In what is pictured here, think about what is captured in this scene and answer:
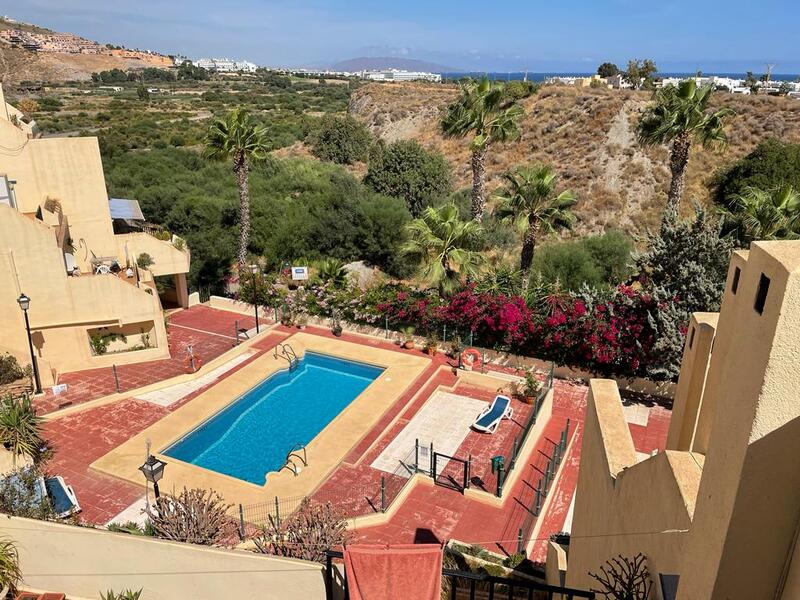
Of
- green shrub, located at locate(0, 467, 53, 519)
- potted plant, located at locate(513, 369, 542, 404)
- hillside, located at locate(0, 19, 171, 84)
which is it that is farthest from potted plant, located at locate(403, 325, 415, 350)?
hillside, located at locate(0, 19, 171, 84)

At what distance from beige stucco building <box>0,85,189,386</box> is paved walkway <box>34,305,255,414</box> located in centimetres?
47

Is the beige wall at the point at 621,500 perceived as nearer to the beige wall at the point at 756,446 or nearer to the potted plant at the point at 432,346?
the beige wall at the point at 756,446

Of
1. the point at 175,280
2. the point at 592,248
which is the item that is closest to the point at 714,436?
the point at 175,280

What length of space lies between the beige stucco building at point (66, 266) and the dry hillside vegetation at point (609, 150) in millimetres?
26785

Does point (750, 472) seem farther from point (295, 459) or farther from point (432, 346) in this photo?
point (432, 346)

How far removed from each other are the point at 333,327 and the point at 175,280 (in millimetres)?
7075

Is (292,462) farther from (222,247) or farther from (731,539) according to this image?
(222,247)

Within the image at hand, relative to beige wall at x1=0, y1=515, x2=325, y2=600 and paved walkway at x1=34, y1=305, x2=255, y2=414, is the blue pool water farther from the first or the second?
beige wall at x1=0, y1=515, x2=325, y2=600

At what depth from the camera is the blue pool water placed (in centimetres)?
1468

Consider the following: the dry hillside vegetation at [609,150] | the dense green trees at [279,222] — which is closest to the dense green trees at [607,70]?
the dry hillside vegetation at [609,150]

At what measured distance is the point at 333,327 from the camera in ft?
70.0

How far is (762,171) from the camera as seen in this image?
31750 mm

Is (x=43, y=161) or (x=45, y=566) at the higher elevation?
Answer: (x=43, y=161)

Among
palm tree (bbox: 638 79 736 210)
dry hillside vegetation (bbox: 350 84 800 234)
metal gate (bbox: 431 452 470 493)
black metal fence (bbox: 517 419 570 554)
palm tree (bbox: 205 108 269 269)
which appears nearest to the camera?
black metal fence (bbox: 517 419 570 554)
